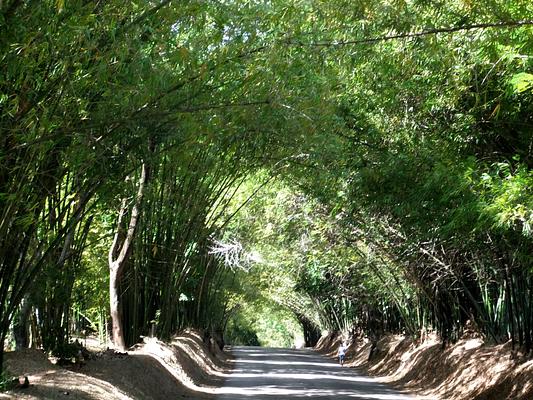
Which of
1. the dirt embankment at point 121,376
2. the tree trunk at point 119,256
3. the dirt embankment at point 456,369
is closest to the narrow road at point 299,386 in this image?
the dirt embankment at point 121,376

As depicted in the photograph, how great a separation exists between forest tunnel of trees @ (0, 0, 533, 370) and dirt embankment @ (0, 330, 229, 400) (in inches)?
23.3

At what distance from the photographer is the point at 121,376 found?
10.9 meters

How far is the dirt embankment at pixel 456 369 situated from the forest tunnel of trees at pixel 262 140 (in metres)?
0.57

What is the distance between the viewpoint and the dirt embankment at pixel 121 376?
838 centimetres

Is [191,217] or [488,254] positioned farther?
[191,217]

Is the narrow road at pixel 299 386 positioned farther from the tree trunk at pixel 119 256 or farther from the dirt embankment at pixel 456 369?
the tree trunk at pixel 119 256

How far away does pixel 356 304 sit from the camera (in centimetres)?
3044

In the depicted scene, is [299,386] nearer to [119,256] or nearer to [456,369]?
[456,369]

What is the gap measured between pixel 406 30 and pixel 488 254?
250 inches

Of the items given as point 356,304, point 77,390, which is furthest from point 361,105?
point 356,304

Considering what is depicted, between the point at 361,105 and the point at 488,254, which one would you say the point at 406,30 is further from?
the point at 488,254

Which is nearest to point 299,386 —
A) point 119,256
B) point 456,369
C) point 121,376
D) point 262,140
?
point 456,369

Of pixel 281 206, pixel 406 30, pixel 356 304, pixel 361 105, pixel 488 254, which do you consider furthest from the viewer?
pixel 356 304

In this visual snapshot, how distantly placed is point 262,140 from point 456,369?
6.38m
